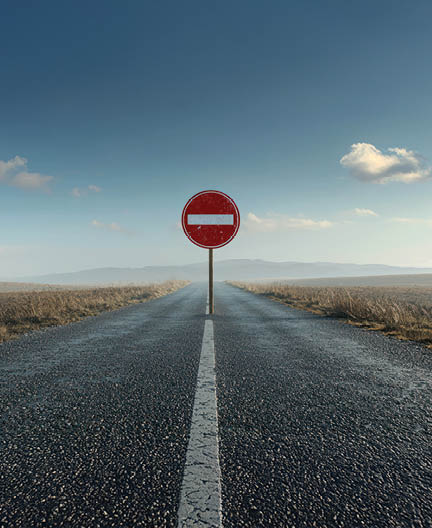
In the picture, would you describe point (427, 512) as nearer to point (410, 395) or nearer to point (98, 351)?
point (410, 395)

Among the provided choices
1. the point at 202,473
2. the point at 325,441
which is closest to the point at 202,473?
the point at 202,473

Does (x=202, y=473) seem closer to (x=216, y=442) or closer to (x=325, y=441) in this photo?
(x=216, y=442)

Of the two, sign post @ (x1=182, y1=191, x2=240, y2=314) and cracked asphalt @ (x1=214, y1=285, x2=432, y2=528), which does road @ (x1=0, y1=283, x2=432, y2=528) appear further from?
sign post @ (x1=182, y1=191, x2=240, y2=314)

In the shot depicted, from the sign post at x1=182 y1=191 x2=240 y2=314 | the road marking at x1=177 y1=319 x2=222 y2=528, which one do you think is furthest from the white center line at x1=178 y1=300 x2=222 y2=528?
the sign post at x1=182 y1=191 x2=240 y2=314

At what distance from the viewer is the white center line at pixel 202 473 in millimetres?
1225

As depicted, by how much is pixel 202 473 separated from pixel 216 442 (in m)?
0.33

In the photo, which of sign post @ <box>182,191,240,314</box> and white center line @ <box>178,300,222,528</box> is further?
sign post @ <box>182,191,240,314</box>

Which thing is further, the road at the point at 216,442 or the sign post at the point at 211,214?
the sign post at the point at 211,214

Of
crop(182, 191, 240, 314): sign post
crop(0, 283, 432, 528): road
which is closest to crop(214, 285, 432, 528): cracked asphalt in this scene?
crop(0, 283, 432, 528): road

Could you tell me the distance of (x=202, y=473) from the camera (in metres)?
1.52

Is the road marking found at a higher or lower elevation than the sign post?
lower

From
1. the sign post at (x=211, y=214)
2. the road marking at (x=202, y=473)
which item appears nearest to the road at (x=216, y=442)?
the road marking at (x=202, y=473)

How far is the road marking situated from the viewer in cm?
122

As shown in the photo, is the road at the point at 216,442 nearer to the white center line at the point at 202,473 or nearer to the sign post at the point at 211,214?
the white center line at the point at 202,473
